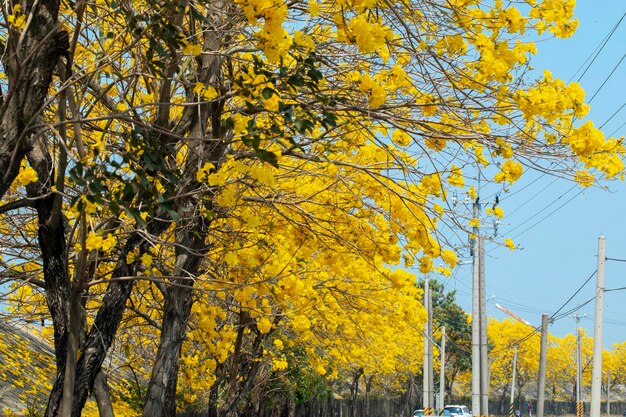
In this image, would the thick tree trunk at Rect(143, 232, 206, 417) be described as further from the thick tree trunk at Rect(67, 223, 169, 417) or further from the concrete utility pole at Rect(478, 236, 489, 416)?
the concrete utility pole at Rect(478, 236, 489, 416)

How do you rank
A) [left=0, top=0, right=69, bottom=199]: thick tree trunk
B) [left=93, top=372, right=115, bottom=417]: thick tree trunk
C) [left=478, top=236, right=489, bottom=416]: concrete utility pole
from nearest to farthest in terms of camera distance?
[left=0, top=0, right=69, bottom=199]: thick tree trunk < [left=93, top=372, right=115, bottom=417]: thick tree trunk < [left=478, top=236, right=489, bottom=416]: concrete utility pole

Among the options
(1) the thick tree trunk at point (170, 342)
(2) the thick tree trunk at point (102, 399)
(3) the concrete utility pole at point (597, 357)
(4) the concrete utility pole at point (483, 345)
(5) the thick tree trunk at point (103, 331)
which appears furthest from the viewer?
(4) the concrete utility pole at point (483, 345)

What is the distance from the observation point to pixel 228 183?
22.5 feet

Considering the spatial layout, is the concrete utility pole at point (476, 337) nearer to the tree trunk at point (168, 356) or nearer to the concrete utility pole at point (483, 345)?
the concrete utility pole at point (483, 345)

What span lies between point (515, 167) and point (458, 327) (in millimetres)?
65968

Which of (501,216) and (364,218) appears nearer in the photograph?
(501,216)

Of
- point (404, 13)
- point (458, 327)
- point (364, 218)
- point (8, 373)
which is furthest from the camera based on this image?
point (458, 327)

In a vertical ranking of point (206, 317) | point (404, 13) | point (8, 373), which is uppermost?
point (404, 13)

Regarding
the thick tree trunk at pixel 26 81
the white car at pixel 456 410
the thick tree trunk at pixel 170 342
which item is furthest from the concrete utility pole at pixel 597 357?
the white car at pixel 456 410

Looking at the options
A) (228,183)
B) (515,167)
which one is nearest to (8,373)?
(228,183)

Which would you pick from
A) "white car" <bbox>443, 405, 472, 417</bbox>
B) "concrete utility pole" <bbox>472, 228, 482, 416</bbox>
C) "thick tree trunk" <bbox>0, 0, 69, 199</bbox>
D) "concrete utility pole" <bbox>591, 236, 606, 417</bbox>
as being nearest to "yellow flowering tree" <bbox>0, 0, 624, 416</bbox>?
"thick tree trunk" <bbox>0, 0, 69, 199</bbox>

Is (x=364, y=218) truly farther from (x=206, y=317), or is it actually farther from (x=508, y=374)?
(x=508, y=374)

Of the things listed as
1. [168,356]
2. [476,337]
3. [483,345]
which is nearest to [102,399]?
[168,356]

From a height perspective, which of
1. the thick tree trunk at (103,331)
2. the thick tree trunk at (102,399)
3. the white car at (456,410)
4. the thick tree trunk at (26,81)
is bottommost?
the white car at (456,410)
